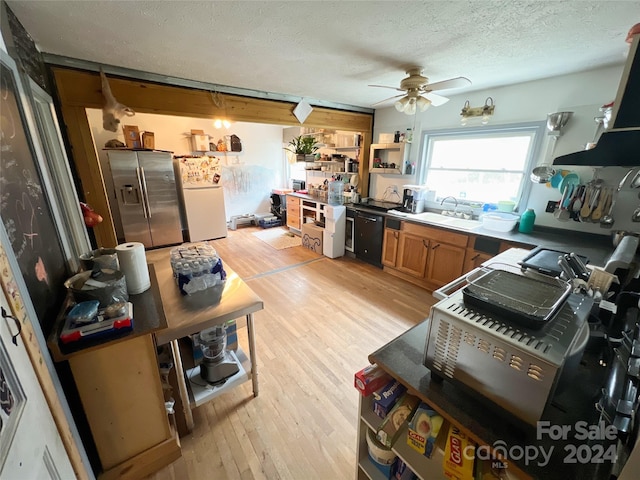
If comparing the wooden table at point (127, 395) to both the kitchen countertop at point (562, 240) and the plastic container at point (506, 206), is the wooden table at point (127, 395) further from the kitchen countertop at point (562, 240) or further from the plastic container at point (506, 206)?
the plastic container at point (506, 206)

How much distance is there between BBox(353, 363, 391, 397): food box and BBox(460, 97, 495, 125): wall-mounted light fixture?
120 inches

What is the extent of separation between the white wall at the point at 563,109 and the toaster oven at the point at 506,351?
2284 mm

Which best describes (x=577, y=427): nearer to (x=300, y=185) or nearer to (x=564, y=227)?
(x=564, y=227)

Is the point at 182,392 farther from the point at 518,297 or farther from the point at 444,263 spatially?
the point at 444,263

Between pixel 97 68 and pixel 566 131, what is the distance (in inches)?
168

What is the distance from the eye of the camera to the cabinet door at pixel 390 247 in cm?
348

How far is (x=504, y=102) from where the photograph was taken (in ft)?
9.18

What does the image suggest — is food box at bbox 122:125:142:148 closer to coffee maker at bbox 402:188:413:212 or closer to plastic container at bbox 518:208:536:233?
coffee maker at bbox 402:188:413:212

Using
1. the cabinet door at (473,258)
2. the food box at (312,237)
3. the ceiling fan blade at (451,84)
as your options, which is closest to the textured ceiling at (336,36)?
the ceiling fan blade at (451,84)

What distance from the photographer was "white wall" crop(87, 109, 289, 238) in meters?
4.59

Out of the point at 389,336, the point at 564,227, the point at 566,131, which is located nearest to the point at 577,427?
the point at 389,336

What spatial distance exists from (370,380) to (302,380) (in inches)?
43.6

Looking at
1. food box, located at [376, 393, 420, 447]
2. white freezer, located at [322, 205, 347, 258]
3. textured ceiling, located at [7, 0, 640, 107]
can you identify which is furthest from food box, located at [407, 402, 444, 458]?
white freezer, located at [322, 205, 347, 258]

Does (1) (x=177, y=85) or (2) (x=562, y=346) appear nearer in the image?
(2) (x=562, y=346)
